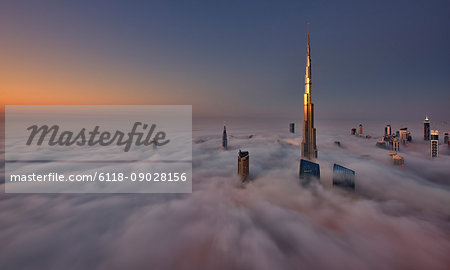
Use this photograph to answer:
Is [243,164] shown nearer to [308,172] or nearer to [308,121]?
[308,172]

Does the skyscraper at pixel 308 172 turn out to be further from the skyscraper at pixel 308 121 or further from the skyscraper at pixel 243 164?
the skyscraper at pixel 308 121

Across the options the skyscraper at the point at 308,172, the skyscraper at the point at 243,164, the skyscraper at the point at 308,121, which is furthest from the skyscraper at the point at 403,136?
the skyscraper at the point at 243,164

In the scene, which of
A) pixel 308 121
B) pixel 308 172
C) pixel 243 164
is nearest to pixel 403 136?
pixel 308 121

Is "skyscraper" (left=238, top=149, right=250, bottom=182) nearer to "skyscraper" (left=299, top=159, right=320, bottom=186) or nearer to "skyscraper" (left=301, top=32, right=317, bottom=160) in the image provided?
"skyscraper" (left=299, top=159, right=320, bottom=186)

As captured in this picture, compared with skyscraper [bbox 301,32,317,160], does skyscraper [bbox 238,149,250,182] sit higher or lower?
lower

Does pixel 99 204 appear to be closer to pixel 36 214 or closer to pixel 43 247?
pixel 36 214

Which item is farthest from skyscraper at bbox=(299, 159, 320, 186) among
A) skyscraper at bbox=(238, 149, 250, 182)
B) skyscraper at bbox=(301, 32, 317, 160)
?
skyscraper at bbox=(301, 32, 317, 160)

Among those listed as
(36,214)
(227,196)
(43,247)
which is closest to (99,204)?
(36,214)

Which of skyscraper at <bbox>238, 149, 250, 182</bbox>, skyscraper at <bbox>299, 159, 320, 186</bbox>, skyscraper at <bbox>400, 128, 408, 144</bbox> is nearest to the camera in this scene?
skyscraper at <bbox>299, 159, 320, 186</bbox>
